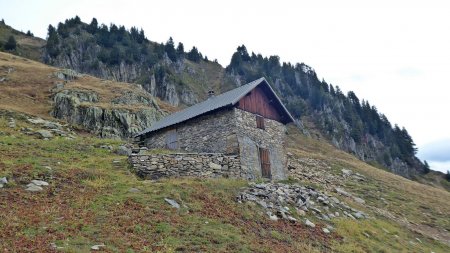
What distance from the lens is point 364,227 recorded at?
25.5 metres

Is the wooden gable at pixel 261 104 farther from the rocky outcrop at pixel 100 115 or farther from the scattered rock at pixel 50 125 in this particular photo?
the scattered rock at pixel 50 125

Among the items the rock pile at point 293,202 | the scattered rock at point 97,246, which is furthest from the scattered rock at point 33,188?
the rock pile at point 293,202

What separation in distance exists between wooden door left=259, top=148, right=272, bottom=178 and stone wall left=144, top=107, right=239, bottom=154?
3162 millimetres

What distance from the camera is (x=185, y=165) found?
93.1 feet

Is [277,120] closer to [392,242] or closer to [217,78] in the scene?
[392,242]

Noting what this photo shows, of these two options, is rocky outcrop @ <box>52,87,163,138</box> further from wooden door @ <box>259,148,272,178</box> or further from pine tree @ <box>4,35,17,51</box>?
pine tree @ <box>4,35,17,51</box>

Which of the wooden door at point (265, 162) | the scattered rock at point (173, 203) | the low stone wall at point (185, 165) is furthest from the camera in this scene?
the wooden door at point (265, 162)

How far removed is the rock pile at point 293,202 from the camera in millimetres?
23388

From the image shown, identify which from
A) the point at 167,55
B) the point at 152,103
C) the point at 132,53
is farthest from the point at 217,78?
the point at 152,103

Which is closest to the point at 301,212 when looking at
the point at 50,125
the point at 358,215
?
the point at 358,215

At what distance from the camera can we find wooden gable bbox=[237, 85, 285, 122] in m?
34.2

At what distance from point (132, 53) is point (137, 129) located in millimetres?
76872

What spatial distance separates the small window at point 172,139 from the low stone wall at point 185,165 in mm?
7000

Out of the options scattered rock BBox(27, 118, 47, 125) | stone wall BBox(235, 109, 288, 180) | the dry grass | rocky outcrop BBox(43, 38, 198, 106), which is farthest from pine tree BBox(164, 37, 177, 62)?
stone wall BBox(235, 109, 288, 180)
